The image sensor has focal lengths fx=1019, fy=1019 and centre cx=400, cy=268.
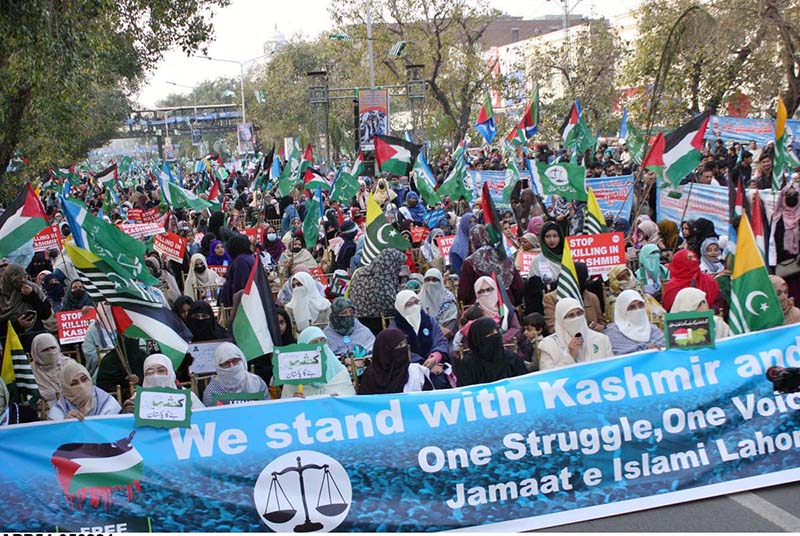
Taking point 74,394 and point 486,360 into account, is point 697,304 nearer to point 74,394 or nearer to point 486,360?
point 486,360

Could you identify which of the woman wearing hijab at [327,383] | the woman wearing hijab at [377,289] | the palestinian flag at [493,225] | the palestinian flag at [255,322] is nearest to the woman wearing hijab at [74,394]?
the palestinian flag at [255,322]

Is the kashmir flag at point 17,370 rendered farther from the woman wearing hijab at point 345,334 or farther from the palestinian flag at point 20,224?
the woman wearing hijab at point 345,334

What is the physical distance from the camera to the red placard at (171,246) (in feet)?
40.7

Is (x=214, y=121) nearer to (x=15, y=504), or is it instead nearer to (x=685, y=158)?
(x=685, y=158)

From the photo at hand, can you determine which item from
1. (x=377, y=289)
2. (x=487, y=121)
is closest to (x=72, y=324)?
(x=377, y=289)

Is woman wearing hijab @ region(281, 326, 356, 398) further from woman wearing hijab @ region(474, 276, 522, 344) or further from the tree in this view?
the tree

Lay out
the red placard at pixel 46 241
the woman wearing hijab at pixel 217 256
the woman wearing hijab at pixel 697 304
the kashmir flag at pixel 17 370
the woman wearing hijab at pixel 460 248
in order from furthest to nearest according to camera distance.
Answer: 1. the woman wearing hijab at pixel 217 256
2. the red placard at pixel 46 241
3. the woman wearing hijab at pixel 460 248
4. the woman wearing hijab at pixel 697 304
5. the kashmir flag at pixel 17 370

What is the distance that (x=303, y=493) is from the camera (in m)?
5.80

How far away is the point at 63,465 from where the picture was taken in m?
5.73

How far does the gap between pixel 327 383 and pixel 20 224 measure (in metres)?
3.08

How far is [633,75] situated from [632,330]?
2122cm

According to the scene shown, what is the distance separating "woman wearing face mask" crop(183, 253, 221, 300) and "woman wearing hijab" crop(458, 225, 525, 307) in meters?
3.47

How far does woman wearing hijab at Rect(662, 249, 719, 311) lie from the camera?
8.73 m

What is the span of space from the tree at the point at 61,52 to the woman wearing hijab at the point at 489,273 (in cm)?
468
